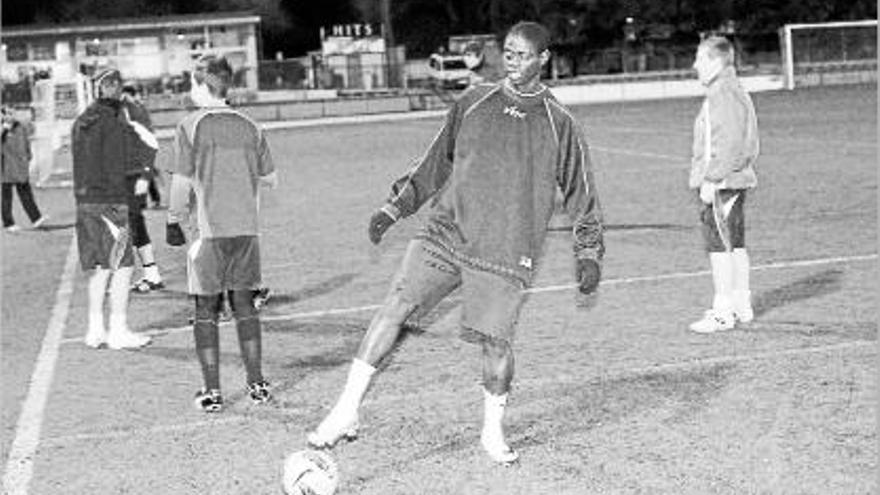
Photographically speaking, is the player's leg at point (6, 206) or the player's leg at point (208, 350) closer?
the player's leg at point (208, 350)

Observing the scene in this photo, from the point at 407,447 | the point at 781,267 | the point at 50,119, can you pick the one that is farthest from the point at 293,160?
the point at 407,447

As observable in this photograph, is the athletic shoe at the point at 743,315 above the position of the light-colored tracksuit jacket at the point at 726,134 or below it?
below

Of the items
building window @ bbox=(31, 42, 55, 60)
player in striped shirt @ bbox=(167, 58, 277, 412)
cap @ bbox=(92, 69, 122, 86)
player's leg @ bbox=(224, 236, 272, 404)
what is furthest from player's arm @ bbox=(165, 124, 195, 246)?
building window @ bbox=(31, 42, 55, 60)

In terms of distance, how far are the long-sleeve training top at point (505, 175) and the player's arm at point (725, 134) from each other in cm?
277

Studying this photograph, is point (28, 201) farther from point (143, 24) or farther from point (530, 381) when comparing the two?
point (143, 24)

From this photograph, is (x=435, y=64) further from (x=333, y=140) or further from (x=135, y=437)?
(x=135, y=437)

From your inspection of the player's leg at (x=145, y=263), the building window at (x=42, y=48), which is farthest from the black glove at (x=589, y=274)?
the building window at (x=42, y=48)

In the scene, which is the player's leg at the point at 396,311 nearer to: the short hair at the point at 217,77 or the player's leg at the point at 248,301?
the player's leg at the point at 248,301

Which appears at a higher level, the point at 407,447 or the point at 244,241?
the point at 244,241

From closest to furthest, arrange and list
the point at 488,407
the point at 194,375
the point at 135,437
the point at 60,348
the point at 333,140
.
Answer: the point at 488,407, the point at 135,437, the point at 194,375, the point at 60,348, the point at 333,140

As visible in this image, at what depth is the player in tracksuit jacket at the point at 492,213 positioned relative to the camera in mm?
5969

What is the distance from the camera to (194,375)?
8.62m

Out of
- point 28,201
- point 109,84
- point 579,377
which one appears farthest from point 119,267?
point 28,201

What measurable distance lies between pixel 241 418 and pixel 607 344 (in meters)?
2.75
